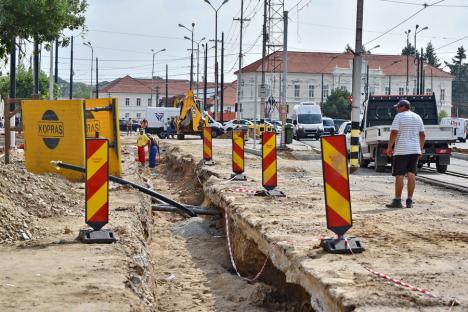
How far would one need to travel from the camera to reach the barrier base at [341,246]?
7.00m

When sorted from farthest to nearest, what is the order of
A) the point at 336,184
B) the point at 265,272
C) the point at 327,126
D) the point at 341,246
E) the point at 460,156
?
the point at 327,126 → the point at 460,156 → the point at 265,272 → the point at 336,184 → the point at 341,246

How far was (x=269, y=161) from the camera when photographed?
1242 cm

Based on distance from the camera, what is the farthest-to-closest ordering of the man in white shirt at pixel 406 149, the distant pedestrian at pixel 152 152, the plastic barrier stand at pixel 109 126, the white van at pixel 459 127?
the white van at pixel 459 127
the distant pedestrian at pixel 152 152
the plastic barrier stand at pixel 109 126
the man in white shirt at pixel 406 149

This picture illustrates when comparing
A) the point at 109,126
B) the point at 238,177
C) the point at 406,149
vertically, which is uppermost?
the point at 109,126

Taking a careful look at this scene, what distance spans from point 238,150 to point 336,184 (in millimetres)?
7582

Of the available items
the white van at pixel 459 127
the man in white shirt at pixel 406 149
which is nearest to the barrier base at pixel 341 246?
the man in white shirt at pixel 406 149

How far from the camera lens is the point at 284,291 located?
7.36 metres

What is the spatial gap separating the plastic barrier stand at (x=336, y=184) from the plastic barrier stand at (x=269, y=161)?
5.04 metres

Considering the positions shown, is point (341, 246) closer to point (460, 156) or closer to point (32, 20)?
point (32, 20)

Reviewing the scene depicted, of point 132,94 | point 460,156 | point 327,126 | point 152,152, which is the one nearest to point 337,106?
point 327,126

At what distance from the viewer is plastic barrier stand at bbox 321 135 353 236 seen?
7238mm

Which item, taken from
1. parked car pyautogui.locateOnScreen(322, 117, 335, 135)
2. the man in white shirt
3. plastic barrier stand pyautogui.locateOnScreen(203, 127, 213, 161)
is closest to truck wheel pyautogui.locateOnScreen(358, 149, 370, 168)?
plastic barrier stand pyautogui.locateOnScreen(203, 127, 213, 161)

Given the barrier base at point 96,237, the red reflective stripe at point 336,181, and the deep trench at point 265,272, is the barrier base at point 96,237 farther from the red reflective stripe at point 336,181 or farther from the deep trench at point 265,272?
the red reflective stripe at point 336,181

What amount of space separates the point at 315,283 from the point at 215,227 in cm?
691
